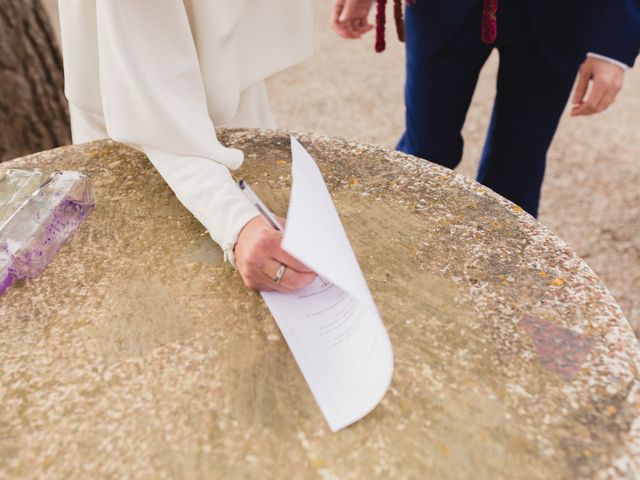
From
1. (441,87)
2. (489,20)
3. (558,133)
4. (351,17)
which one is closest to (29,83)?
(351,17)

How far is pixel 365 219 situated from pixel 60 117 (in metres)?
1.59

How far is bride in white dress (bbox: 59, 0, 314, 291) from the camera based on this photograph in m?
0.93

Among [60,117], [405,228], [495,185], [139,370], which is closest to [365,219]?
[405,228]

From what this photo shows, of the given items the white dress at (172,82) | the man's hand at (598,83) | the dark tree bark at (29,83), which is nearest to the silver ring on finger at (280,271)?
the white dress at (172,82)

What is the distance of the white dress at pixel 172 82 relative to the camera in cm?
99

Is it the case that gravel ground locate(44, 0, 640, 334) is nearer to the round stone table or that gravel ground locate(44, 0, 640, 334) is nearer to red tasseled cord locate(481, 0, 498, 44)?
red tasseled cord locate(481, 0, 498, 44)

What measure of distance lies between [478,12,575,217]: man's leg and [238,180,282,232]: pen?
0.91 metres

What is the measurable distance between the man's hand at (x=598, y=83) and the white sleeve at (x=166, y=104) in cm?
97

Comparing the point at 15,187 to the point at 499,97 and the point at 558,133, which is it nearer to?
the point at 499,97

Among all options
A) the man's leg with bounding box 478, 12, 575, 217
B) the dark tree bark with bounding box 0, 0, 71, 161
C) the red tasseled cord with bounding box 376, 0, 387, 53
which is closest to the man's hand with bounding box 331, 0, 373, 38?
the red tasseled cord with bounding box 376, 0, 387, 53

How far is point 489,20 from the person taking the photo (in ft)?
4.61

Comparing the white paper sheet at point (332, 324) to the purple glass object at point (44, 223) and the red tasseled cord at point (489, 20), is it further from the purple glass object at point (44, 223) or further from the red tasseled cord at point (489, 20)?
the red tasseled cord at point (489, 20)

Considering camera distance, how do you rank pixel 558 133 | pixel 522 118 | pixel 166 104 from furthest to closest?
pixel 558 133, pixel 522 118, pixel 166 104

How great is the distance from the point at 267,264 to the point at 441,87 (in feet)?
3.52
